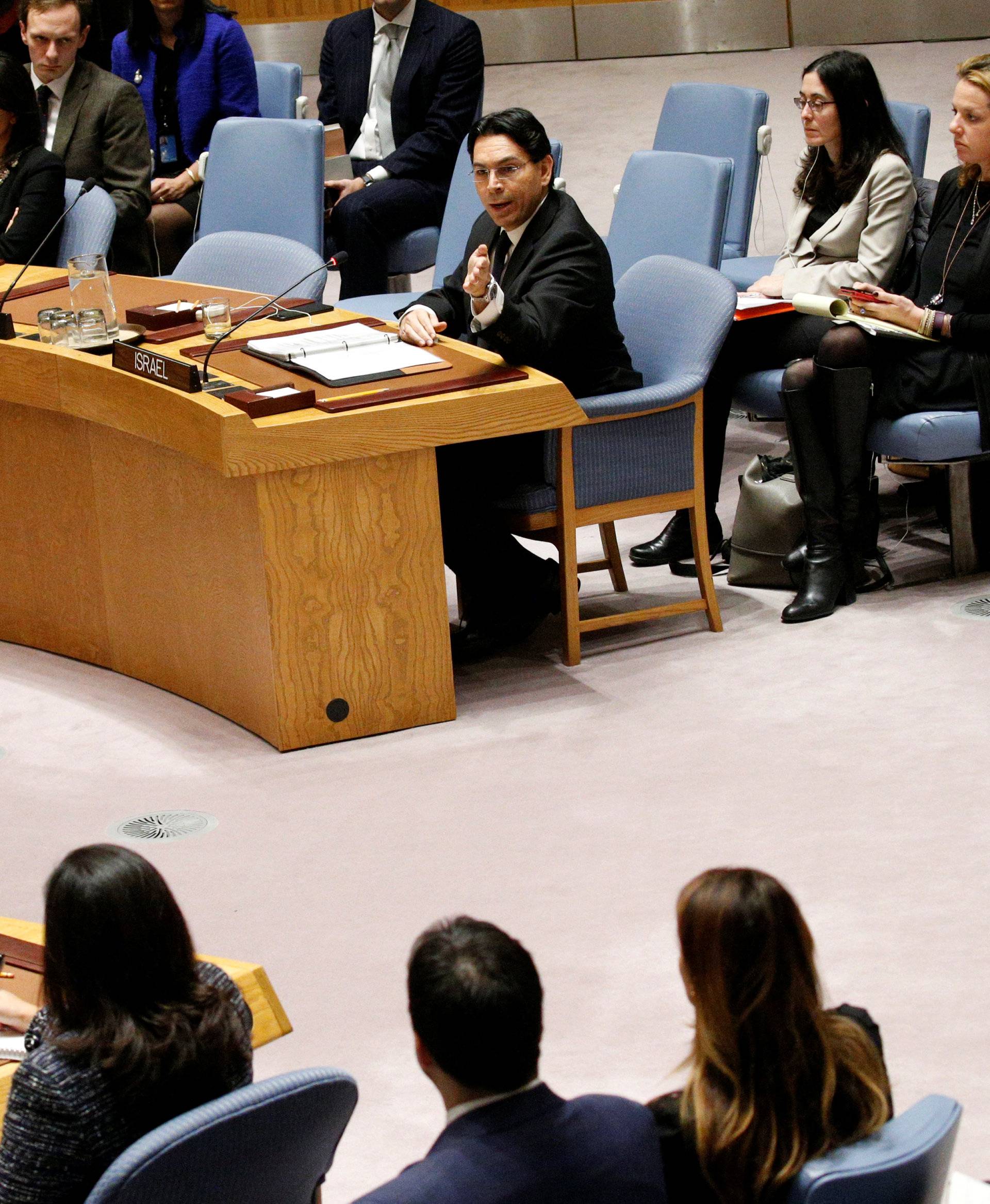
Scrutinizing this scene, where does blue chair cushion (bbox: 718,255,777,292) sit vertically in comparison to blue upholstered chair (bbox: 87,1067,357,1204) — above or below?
above

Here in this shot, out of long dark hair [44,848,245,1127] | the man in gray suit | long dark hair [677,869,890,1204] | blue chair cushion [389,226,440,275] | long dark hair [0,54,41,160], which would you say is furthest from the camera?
blue chair cushion [389,226,440,275]

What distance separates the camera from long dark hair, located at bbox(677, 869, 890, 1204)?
5.02 ft

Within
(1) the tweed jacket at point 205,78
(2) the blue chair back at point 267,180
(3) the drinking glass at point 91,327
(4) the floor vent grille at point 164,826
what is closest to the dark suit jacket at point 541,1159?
(4) the floor vent grille at point 164,826

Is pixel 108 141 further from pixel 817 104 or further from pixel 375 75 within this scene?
pixel 817 104

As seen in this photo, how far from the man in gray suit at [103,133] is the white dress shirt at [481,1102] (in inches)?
184

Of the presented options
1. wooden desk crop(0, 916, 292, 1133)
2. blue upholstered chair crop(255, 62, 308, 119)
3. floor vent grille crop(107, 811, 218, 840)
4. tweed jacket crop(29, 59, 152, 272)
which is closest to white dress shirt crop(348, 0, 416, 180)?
blue upholstered chair crop(255, 62, 308, 119)

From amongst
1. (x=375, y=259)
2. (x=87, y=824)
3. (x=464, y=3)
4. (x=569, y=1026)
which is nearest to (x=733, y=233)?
(x=375, y=259)

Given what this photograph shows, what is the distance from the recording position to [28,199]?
5277 millimetres

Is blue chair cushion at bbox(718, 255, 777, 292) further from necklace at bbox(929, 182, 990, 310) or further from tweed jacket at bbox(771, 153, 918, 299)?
necklace at bbox(929, 182, 990, 310)

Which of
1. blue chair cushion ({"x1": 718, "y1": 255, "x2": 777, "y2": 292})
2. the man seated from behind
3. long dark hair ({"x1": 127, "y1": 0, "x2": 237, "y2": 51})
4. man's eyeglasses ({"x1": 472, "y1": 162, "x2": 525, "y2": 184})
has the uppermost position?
long dark hair ({"x1": 127, "y1": 0, "x2": 237, "y2": 51})

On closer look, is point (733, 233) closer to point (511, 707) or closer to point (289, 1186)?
point (511, 707)

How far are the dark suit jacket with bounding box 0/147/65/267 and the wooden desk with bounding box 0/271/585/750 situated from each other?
4.38 feet

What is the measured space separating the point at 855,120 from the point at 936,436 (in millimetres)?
892

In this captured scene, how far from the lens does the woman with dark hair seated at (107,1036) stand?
5.34 feet
